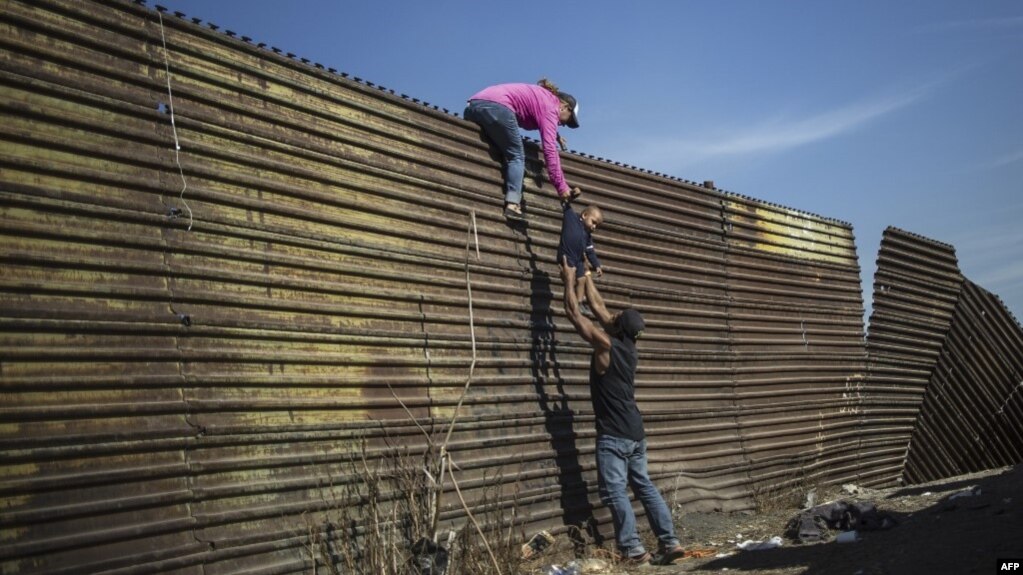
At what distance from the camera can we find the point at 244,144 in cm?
564

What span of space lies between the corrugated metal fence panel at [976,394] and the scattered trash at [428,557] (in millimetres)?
9735

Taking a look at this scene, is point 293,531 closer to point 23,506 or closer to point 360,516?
point 360,516

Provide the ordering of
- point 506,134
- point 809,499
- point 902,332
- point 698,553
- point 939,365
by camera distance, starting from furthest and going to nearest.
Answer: point 939,365 → point 902,332 → point 809,499 → point 506,134 → point 698,553

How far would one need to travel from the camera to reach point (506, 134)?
295 inches

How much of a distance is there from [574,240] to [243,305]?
300cm

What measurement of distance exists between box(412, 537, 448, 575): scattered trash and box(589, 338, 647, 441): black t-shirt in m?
1.86

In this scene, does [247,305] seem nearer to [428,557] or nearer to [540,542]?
[428,557]

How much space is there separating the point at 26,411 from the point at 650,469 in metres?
5.31

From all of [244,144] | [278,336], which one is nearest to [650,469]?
[278,336]

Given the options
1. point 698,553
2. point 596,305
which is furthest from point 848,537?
point 596,305

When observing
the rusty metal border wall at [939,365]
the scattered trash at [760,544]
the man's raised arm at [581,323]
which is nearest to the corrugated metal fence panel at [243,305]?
the man's raised arm at [581,323]

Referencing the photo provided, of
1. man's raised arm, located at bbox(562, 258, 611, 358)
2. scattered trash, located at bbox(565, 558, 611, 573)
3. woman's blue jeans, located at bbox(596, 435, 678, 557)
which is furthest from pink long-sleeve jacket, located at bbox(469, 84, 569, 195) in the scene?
scattered trash, located at bbox(565, 558, 611, 573)

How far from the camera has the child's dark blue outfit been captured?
7.64 m

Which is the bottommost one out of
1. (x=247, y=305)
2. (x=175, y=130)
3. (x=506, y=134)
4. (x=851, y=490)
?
(x=851, y=490)
